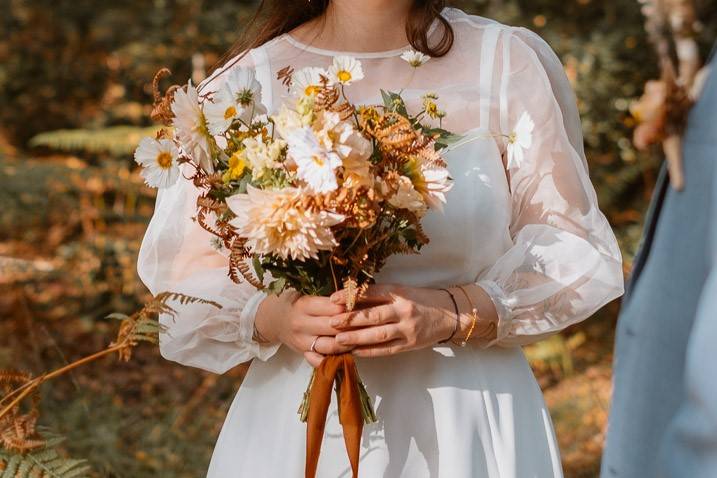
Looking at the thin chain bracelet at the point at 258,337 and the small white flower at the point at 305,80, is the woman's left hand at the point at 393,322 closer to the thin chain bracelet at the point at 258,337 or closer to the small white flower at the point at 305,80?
the thin chain bracelet at the point at 258,337

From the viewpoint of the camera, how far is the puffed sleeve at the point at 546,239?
220 cm

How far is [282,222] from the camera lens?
5.61 ft

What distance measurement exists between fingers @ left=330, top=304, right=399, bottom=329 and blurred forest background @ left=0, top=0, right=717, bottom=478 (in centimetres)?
275

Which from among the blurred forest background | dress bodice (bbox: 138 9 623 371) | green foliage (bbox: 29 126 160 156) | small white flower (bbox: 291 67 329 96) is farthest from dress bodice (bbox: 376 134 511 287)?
green foliage (bbox: 29 126 160 156)

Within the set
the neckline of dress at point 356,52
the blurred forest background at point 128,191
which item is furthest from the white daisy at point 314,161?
the blurred forest background at point 128,191

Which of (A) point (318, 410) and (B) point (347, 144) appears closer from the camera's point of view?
(B) point (347, 144)

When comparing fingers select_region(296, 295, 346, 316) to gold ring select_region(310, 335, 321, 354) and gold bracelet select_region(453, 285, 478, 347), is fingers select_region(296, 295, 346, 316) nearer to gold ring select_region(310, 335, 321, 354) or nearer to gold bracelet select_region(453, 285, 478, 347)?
gold ring select_region(310, 335, 321, 354)

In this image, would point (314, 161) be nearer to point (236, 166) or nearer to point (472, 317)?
point (236, 166)

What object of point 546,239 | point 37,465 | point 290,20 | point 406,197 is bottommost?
point 37,465

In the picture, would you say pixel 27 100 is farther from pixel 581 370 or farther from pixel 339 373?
pixel 339 373

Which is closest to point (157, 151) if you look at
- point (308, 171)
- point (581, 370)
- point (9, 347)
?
point (308, 171)

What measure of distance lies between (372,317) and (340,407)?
0.20 meters

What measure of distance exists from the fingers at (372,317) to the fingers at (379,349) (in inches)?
2.1

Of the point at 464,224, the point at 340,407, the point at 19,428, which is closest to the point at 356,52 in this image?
the point at 464,224
